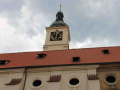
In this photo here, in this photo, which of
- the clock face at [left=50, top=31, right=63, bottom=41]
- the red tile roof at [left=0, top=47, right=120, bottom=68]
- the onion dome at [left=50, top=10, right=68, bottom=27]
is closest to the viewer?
the red tile roof at [left=0, top=47, right=120, bottom=68]

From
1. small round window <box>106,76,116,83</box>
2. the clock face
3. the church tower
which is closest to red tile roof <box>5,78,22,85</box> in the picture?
small round window <box>106,76,116,83</box>

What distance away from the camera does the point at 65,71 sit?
602 inches

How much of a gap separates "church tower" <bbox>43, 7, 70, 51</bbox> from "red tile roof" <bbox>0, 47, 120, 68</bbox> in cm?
476

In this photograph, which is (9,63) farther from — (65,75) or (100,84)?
(100,84)

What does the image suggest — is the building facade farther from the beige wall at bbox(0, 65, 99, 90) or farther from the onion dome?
the onion dome

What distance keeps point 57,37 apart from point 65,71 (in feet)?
37.8

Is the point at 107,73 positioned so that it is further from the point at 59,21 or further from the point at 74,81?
the point at 59,21

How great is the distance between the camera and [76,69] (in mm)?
15078

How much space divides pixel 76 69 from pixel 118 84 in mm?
4377

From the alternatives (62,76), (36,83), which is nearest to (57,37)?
(62,76)

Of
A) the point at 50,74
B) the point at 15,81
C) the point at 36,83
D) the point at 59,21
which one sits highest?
the point at 59,21

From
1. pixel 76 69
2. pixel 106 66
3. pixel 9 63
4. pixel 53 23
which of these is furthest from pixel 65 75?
pixel 53 23

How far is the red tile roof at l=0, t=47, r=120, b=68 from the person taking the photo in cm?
1578

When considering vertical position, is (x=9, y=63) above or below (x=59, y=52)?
below
